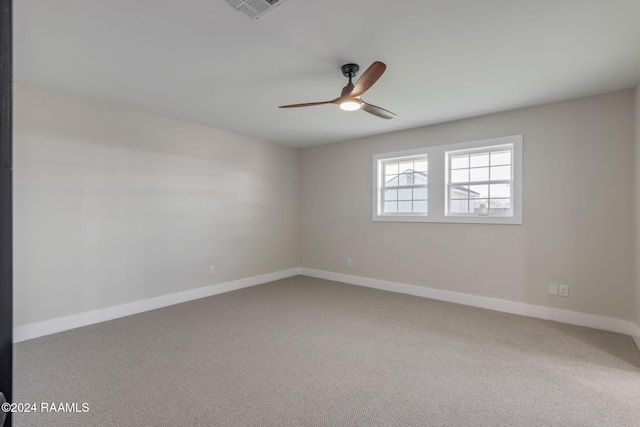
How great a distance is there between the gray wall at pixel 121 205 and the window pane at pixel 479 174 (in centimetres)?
335

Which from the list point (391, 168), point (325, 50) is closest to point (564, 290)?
point (391, 168)

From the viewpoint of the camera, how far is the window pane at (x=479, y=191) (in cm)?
413

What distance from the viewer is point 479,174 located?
4184 millimetres

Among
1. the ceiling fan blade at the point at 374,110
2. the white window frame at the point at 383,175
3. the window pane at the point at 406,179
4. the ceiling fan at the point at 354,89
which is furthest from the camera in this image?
the window pane at the point at 406,179

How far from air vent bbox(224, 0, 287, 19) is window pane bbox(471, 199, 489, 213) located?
3500 mm

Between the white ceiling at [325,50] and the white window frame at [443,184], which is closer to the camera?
the white ceiling at [325,50]

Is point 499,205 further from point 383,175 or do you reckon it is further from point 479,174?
point 383,175

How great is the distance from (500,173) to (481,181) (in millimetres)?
240

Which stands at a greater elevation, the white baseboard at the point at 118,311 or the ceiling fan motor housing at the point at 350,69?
the ceiling fan motor housing at the point at 350,69

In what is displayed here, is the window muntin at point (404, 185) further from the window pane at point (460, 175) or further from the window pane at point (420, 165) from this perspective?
the window pane at point (460, 175)

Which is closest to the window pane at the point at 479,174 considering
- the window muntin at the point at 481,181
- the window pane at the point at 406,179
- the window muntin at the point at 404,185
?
the window muntin at the point at 481,181

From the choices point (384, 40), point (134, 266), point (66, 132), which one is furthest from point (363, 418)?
point (66, 132)

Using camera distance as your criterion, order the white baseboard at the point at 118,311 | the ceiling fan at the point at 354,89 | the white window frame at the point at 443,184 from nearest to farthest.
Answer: the ceiling fan at the point at 354,89
the white baseboard at the point at 118,311
the white window frame at the point at 443,184

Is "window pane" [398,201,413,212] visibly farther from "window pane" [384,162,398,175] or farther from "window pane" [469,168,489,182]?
"window pane" [469,168,489,182]
